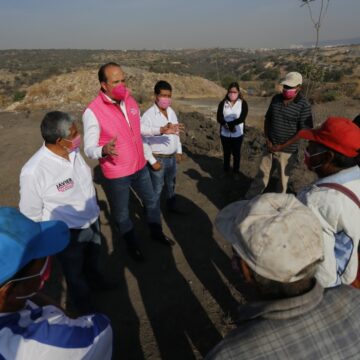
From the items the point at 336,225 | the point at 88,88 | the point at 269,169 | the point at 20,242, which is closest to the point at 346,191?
the point at 336,225

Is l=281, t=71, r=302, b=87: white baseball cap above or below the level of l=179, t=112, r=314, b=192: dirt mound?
above

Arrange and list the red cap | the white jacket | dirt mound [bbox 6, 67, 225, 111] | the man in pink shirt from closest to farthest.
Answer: the white jacket
the red cap
the man in pink shirt
dirt mound [bbox 6, 67, 225, 111]

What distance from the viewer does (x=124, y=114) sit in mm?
3127

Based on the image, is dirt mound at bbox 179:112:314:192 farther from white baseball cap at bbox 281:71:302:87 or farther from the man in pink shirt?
the man in pink shirt

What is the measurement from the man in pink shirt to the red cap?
68.4 inches

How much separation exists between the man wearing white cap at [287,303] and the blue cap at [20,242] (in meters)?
0.76

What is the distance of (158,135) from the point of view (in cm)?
393

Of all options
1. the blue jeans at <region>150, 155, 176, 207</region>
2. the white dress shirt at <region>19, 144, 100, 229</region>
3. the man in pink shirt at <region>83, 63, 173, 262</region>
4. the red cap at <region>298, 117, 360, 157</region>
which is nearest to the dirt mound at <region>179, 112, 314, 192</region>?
the blue jeans at <region>150, 155, 176, 207</region>

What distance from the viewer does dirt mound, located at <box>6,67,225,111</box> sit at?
20.3 m

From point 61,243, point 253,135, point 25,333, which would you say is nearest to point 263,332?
point 25,333

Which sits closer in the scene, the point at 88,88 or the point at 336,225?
the point at 336,225

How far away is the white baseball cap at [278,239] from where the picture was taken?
1.01 metres

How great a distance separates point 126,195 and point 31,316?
228 centimetres

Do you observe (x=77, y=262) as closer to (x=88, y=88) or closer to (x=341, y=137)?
(x=341, y=137)
